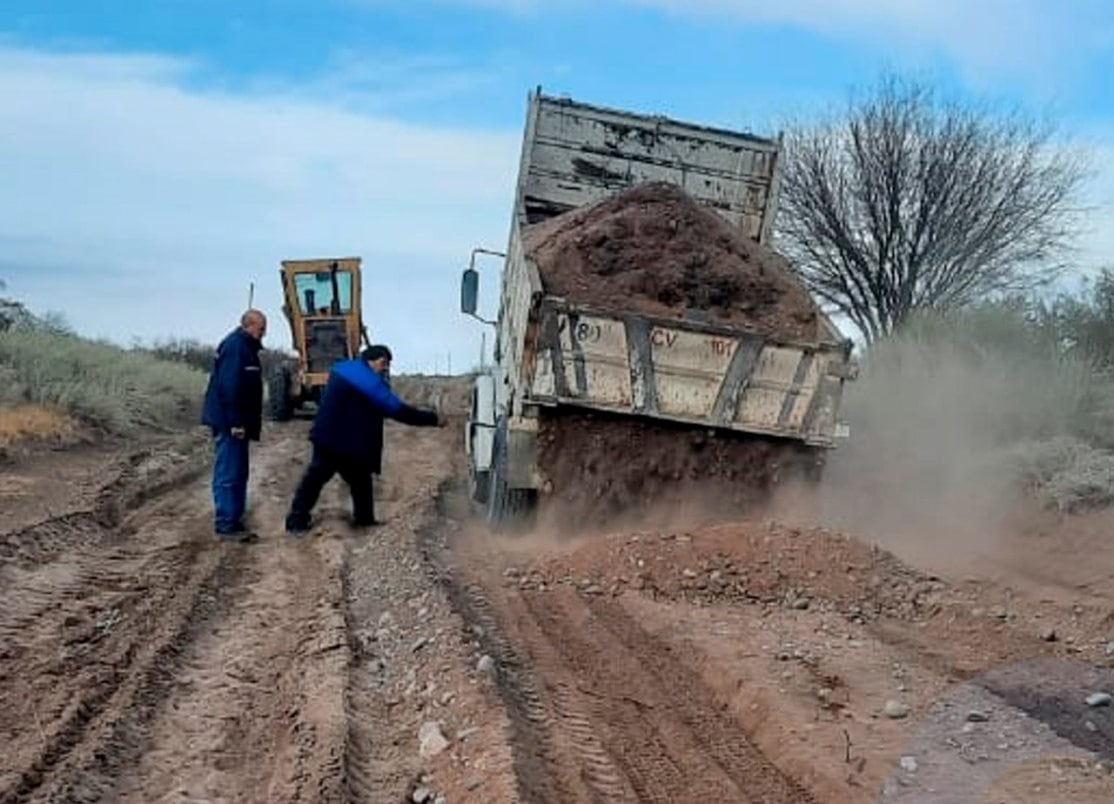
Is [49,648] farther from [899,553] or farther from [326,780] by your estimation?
[899,553]

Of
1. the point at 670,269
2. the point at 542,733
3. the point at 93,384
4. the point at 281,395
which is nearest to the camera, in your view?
the point at 542,733

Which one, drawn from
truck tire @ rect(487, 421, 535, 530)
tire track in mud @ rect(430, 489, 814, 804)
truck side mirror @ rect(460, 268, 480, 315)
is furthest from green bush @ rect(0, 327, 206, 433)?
tire track in mud @ rect(430, 489, 814, 804)

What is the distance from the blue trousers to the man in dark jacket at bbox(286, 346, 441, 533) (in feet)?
1.48

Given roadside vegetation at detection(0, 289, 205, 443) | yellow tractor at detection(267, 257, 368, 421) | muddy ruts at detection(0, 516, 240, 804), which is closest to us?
muddy ruts at detection(0, 516, 240, 804)

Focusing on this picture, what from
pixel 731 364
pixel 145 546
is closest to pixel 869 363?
pixel 731 364

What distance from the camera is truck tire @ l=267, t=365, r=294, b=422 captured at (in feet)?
77.8

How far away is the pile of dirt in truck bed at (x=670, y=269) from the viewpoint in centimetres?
1098

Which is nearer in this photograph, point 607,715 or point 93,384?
point 607,715

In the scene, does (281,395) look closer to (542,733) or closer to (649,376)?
(649,376)

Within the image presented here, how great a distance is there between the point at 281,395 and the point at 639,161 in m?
10.7

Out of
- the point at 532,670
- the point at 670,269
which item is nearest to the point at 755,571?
the point at 532,670

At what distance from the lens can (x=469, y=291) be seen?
14344 millimetres

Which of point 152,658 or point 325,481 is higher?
point 325,481

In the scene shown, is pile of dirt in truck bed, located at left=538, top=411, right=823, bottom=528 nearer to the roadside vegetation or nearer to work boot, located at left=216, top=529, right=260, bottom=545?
work boot, located at left=216, top=529, right=260, bottom=545
